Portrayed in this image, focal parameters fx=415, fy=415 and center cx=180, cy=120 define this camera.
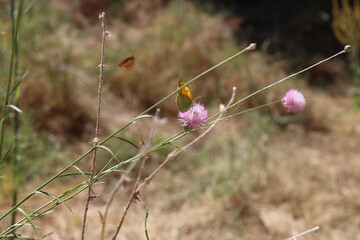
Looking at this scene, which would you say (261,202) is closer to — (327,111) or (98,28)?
(327,111)

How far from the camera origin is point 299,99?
0.57m

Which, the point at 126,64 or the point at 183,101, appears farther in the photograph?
the point at 126,64

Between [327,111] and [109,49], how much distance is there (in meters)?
1.72

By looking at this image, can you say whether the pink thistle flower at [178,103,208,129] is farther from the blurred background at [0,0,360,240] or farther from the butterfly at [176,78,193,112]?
the blurred background at [0,0,360,240]

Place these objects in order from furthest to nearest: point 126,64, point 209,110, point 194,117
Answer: point 209,110
point 126,64
point 194,117

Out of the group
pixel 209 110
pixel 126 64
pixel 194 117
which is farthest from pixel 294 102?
pixel 209 110

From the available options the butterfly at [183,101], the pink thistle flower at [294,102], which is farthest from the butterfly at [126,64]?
the pink thistle flower at [294,102]

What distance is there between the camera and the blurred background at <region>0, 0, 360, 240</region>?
177 centimetres

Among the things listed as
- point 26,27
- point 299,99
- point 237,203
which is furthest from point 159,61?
point 299,99

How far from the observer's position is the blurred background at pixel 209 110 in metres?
1.77

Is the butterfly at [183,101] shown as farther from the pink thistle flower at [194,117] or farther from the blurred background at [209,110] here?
the blurred background at [209,110]

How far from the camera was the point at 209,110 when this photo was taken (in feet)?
9.31

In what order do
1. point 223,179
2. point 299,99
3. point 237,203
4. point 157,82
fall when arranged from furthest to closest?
point 157,82
point 223,179
point 237,203
point 299,99

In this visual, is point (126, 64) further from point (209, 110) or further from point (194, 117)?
point (209, 110)
